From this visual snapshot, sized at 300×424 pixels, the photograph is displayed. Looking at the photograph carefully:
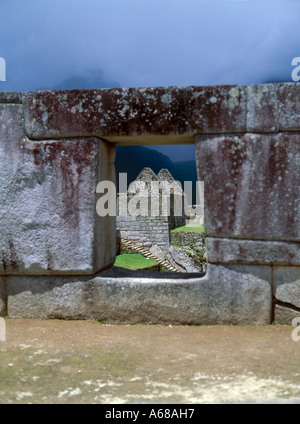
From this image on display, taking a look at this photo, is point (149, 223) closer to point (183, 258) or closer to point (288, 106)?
point (183, 258)

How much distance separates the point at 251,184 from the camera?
3.65m

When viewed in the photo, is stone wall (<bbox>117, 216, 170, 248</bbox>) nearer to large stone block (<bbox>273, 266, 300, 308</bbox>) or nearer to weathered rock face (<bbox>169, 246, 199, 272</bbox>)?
weathered rock face (<bbox>169, 246, 199, 272</bbox>)

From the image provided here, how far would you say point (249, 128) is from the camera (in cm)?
362

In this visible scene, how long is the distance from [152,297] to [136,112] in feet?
5.93

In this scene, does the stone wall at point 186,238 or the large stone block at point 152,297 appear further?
the stone wall at point 186,238

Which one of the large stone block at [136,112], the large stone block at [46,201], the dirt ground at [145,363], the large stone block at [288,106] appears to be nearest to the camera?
the dirt ground at [145,363]

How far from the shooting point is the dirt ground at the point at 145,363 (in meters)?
2.28

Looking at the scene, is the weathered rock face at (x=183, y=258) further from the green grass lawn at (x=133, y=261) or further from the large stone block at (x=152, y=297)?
the large stone block at (x=152, y=297)

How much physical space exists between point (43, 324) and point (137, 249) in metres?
12.2

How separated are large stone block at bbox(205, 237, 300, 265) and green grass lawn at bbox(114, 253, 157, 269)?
8.02 meters

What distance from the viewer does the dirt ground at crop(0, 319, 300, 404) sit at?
2.28 metres

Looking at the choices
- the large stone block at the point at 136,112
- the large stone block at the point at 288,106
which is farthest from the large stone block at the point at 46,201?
the large stone block at the point at 288,106

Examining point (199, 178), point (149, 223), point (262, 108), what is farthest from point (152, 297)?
point (149, 223)
